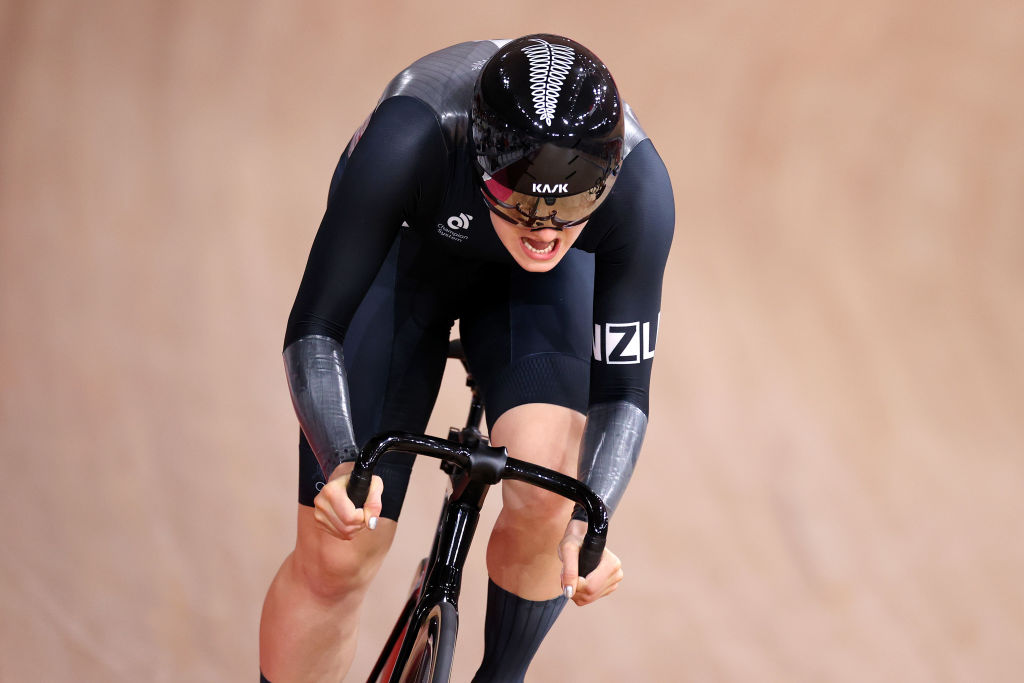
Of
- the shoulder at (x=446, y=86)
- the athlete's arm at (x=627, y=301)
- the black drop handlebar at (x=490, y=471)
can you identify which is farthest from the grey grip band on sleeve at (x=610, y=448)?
the shoulder at (x=446, y=86)

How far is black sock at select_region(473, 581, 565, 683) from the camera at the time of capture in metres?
2.05

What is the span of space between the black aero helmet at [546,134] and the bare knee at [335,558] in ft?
2.43

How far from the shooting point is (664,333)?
4.70 metres

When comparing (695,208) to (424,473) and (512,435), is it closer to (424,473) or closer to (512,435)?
(424,473)

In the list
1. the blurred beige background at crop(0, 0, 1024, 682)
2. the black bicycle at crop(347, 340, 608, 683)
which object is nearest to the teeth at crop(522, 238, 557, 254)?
the black bicycle at crop(347, 340, 608, 683)

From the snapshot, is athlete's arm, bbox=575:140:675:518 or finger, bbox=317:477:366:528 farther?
athlete's arm, bbox=575:140:675:518

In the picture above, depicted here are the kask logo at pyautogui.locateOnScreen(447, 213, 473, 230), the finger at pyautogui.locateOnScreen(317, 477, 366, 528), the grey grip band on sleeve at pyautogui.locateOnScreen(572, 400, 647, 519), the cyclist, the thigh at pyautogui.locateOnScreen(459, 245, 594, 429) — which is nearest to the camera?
the finger at pyautogui.locateOnScreen(317, 477, 366, 528)

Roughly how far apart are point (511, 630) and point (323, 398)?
0.62 meters

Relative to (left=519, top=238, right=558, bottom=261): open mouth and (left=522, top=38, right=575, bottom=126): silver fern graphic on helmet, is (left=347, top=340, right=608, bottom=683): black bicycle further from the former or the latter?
(left=522, top=38, right=575, bottom=126): silver fern graphic on helmet

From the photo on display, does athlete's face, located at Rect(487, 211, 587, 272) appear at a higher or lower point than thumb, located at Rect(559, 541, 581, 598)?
higher

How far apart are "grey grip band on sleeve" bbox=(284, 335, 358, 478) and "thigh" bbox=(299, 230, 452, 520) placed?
1.24 feet

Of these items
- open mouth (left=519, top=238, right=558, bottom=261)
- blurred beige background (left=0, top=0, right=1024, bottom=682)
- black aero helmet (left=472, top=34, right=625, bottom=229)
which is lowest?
blurred beige background (left=0, top=0, right=1024, bottom=682)

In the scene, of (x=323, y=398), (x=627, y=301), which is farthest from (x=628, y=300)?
(x=323, y=398)

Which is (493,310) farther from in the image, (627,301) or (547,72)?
(547,72)
